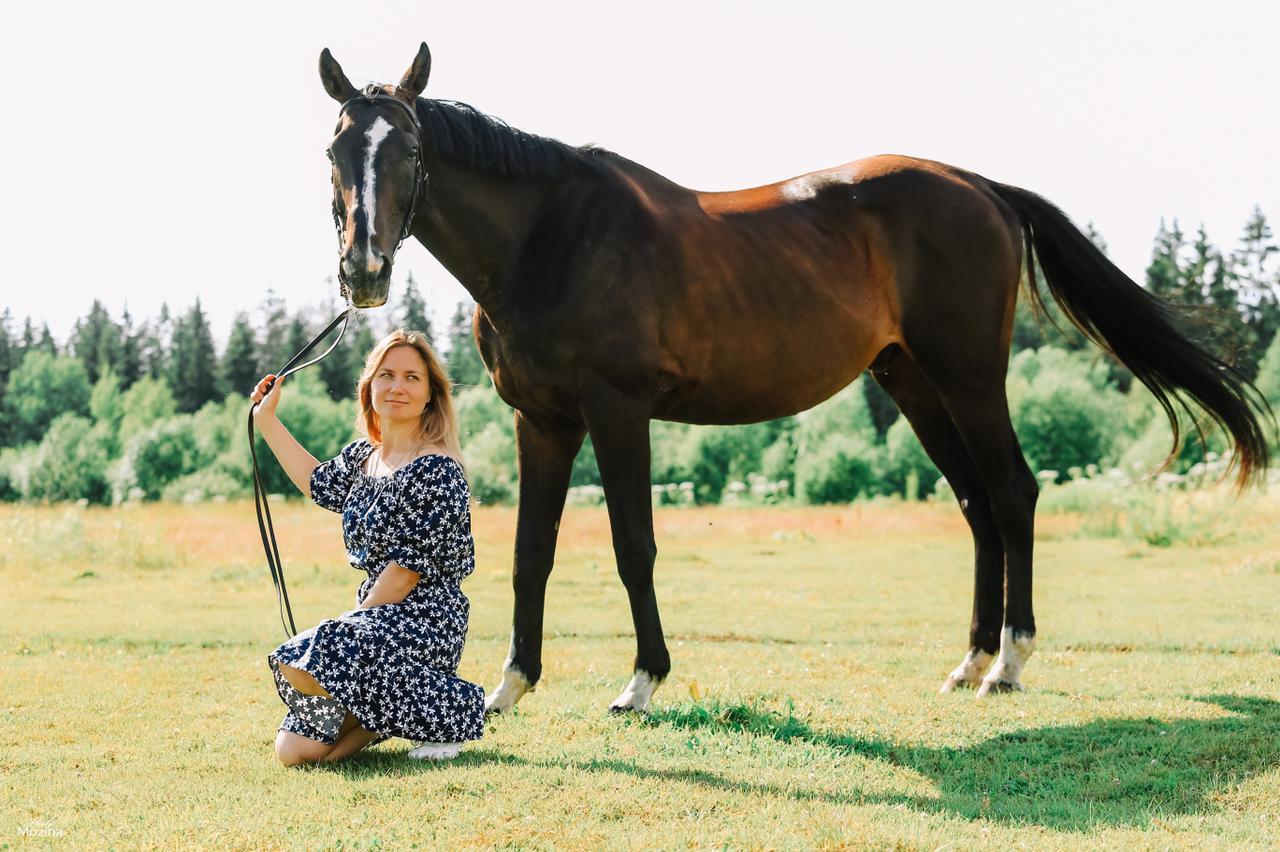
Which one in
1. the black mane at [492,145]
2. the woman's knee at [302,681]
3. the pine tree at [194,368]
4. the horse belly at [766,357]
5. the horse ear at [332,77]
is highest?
the pine tree at [194,368]

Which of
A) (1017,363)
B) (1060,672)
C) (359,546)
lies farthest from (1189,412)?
(1017,363)

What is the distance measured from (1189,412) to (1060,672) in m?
1.81

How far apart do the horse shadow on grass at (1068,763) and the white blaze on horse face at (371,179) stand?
2.46m

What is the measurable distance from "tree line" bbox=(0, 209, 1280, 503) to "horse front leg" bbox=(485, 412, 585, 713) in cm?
2260

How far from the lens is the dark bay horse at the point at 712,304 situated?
5.21 meters

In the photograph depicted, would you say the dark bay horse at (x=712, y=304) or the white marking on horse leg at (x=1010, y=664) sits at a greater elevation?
the dark bay horse at (x=712, y=304)

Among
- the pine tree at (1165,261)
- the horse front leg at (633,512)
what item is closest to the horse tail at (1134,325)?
the horse front leg at (633,512)

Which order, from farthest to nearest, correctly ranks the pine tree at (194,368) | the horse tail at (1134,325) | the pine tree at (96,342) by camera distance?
the pine tree at (96,342), the pine tree at (194,368), the horse tail at (1134,325)

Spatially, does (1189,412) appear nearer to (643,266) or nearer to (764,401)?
(764,401)

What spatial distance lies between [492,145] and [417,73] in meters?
0.50

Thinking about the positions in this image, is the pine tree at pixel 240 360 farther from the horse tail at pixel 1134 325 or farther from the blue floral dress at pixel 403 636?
the blue floral dress at pixel 403 636

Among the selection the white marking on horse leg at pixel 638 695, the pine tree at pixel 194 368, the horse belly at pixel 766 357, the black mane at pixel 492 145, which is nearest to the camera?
the black mane at pixel 492 145

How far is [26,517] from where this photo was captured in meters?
18.6

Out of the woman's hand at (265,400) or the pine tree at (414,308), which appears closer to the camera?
the woman's hand at (265,400)
